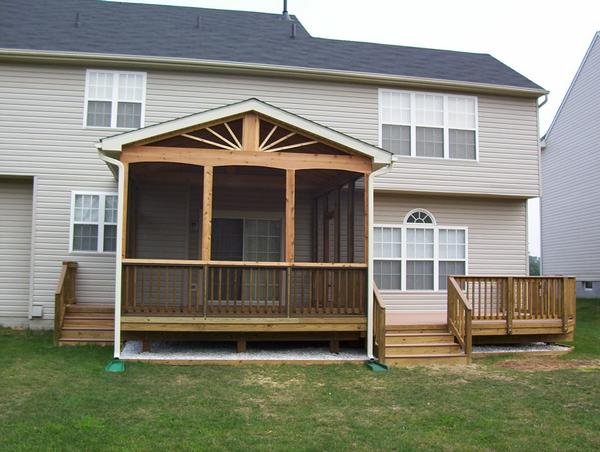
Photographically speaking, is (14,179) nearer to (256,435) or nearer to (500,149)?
(256,435)

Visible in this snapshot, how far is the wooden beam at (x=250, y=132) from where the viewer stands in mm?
8922

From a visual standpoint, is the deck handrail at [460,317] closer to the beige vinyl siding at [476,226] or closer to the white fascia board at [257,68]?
the beige vinyl siding at [476,226]

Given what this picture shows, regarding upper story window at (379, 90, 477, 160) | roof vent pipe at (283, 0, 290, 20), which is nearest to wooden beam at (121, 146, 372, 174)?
upper story window at (379, 90, 477, 160)

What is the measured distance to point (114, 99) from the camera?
1152 centimetres

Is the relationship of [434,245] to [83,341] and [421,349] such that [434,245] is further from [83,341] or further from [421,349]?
[83,341]

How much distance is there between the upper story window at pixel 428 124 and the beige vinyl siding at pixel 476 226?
41.1 inches

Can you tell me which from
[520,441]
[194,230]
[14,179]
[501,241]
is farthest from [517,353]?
[14,179]

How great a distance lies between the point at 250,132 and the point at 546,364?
5993mm

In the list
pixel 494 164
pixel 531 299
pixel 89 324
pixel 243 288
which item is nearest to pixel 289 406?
pixel 243 288

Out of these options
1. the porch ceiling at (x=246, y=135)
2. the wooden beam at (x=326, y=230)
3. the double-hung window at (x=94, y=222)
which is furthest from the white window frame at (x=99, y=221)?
the wooden beam at (x=326, y=230)

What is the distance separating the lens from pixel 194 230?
12.1 meters

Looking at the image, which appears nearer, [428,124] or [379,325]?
[379,325]

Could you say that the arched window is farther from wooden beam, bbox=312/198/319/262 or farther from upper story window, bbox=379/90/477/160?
wooden beam, bbox=312/198/319/262

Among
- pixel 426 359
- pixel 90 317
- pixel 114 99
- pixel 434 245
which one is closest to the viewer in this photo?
pixel 426 359
